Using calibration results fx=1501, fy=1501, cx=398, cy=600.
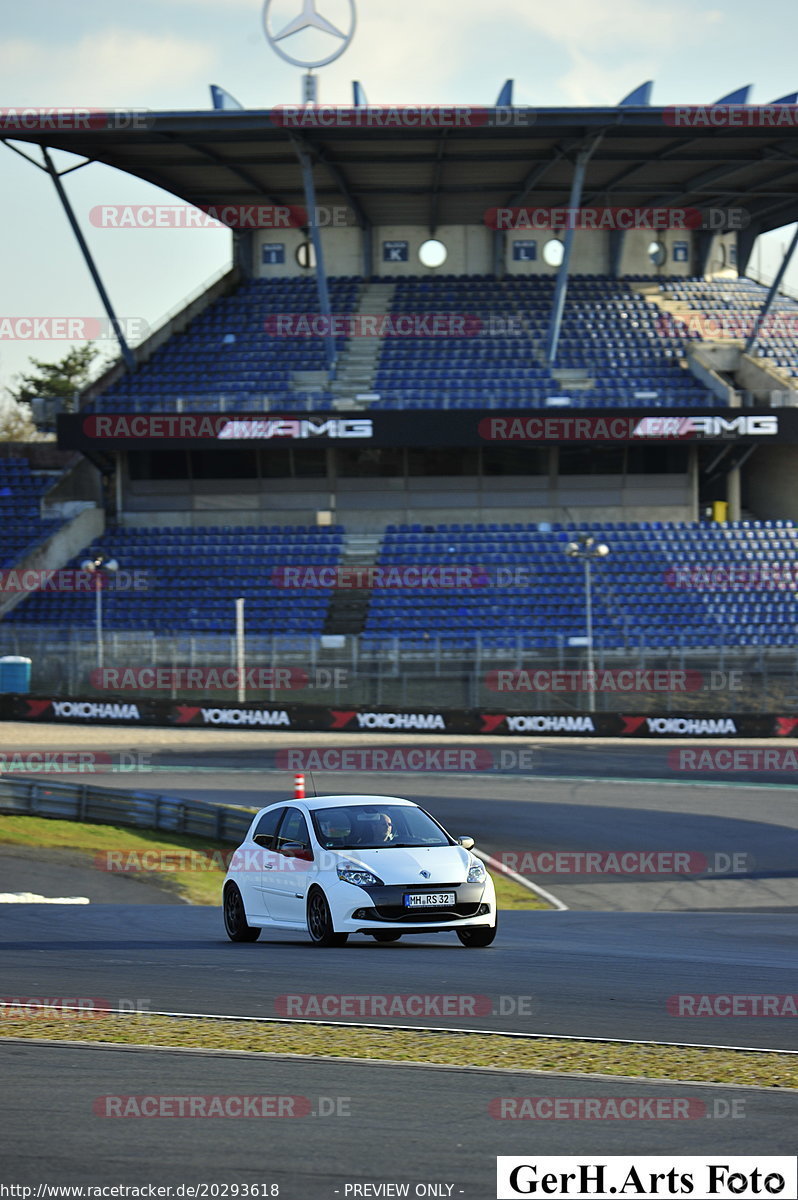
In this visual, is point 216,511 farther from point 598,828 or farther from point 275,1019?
point 275,1019

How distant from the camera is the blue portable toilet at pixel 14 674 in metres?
38.6

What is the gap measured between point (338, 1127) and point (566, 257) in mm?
42093

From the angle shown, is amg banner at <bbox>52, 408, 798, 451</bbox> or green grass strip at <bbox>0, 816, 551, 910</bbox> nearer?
green grass strip at <bbox>0, 816, 551, 910</bbox>

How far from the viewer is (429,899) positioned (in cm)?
1208

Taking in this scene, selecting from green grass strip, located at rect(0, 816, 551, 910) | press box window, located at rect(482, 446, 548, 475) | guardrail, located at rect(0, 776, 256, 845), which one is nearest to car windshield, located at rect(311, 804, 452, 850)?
green grass strip, located at rect(0, 816, 551, 910)

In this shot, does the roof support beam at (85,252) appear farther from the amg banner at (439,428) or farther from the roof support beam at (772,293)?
the roof support beam at (772,293)

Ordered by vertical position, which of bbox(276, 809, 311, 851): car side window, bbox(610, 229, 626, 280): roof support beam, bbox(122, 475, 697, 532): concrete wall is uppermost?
bbox(610, 229, 626, 280): roof support beam

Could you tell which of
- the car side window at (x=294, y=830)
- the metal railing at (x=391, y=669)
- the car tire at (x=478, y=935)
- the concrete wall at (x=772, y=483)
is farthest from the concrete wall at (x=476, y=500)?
the car tire at (x=478, y=935)

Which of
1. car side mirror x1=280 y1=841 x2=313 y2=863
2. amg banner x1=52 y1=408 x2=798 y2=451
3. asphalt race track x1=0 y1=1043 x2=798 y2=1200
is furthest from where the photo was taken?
amg banner x1=52 y1=408 x2=798 y2=451

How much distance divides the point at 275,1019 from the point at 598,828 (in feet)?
54.8

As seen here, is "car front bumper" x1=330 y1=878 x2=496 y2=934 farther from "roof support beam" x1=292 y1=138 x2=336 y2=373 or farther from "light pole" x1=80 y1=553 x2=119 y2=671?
"roof support beam" x1=292 y1=138 x2=336 y2=373

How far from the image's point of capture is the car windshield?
12.8 m

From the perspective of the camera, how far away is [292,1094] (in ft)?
22.4

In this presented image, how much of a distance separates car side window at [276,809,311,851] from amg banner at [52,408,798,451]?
3237cm
